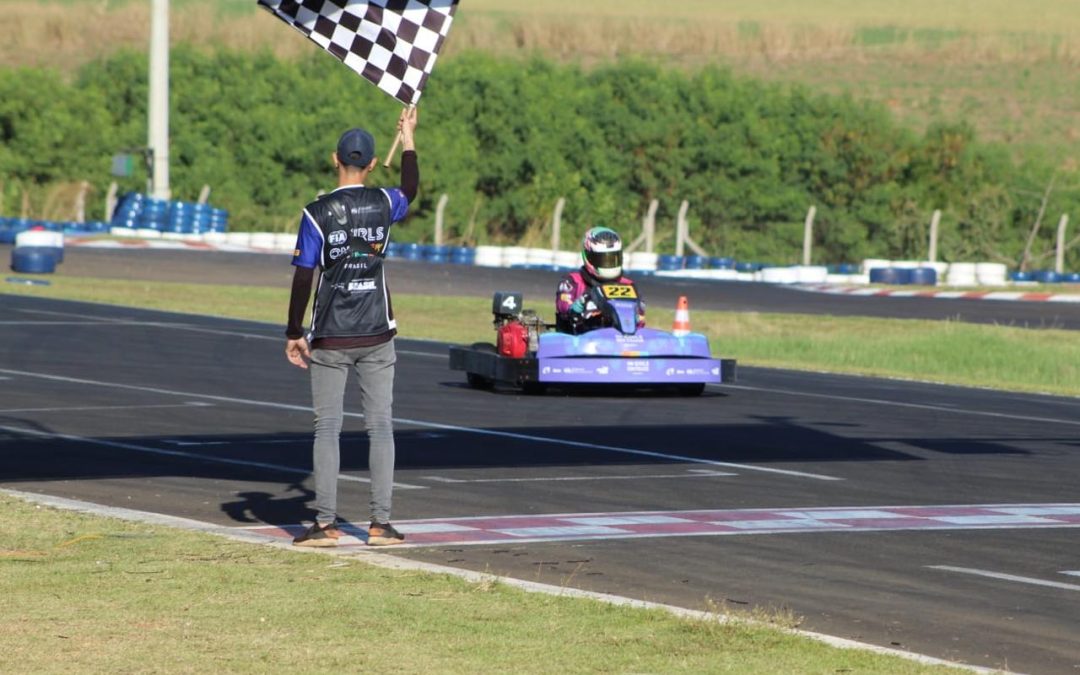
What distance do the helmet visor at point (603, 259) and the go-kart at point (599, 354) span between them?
0.19 metres

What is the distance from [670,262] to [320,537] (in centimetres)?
3929

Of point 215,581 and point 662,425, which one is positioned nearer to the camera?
point 215,581

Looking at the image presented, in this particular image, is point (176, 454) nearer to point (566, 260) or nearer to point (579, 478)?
point (579, 478)

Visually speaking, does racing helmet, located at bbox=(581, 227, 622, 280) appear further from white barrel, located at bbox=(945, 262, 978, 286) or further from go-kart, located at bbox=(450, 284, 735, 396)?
white barrel, located at bbox=(945, 262, 978, 286)

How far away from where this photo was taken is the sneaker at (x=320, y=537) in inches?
Answer: 347

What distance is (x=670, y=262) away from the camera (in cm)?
4781

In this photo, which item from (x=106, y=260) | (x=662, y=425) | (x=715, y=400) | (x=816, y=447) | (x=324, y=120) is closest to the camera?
(x=816, y=447)

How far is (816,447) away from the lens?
14094mm

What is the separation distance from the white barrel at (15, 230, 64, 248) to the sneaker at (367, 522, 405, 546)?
97.3ft

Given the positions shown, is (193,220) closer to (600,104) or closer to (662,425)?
(600,104)

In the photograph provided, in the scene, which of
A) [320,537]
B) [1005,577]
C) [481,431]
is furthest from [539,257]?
[1005,577]

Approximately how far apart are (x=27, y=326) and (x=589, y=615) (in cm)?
1841

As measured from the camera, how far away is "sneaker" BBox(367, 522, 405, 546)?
8945 millimetres

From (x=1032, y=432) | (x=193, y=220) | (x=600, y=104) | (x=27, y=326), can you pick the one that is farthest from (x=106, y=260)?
(x=600, y=104)
